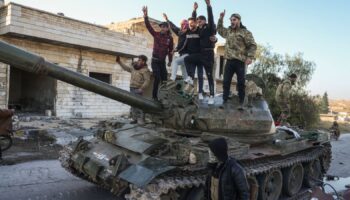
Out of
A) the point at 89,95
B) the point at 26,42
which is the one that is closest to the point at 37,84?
the point at 89,95

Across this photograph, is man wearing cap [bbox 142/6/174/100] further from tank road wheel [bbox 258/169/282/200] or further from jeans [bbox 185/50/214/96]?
tank road wheel [bbox 258/169/282/200]

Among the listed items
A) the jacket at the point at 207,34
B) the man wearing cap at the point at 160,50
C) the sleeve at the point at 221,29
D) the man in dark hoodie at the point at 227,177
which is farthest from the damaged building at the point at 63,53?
the man in dark hoodie at the point at 227,177

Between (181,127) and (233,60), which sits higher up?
(233,60)

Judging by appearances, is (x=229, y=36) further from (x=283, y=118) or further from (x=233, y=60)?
(x=283, y=118)

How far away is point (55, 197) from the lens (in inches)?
268

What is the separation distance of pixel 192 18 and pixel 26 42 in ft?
Result: 31.2

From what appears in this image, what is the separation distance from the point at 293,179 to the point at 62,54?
1188 cm

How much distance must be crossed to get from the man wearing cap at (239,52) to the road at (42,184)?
302cm

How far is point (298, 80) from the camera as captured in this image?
32062 millimetres

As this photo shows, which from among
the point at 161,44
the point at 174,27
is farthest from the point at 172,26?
the point at 161,44

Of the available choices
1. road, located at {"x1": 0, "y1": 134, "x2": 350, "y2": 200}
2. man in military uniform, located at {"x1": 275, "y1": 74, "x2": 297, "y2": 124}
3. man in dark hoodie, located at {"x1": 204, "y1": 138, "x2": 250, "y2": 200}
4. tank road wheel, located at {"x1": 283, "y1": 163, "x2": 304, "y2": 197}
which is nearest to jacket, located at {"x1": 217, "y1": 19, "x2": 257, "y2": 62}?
tank road wheel, located at {"x1": 283, "y1": 163, "x2": 304, "y2": 197}

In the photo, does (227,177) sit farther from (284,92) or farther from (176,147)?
(284,92)

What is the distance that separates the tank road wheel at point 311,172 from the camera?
915cm

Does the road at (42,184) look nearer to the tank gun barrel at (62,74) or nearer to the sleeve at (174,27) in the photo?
the tank gun barrel at (62,74)
